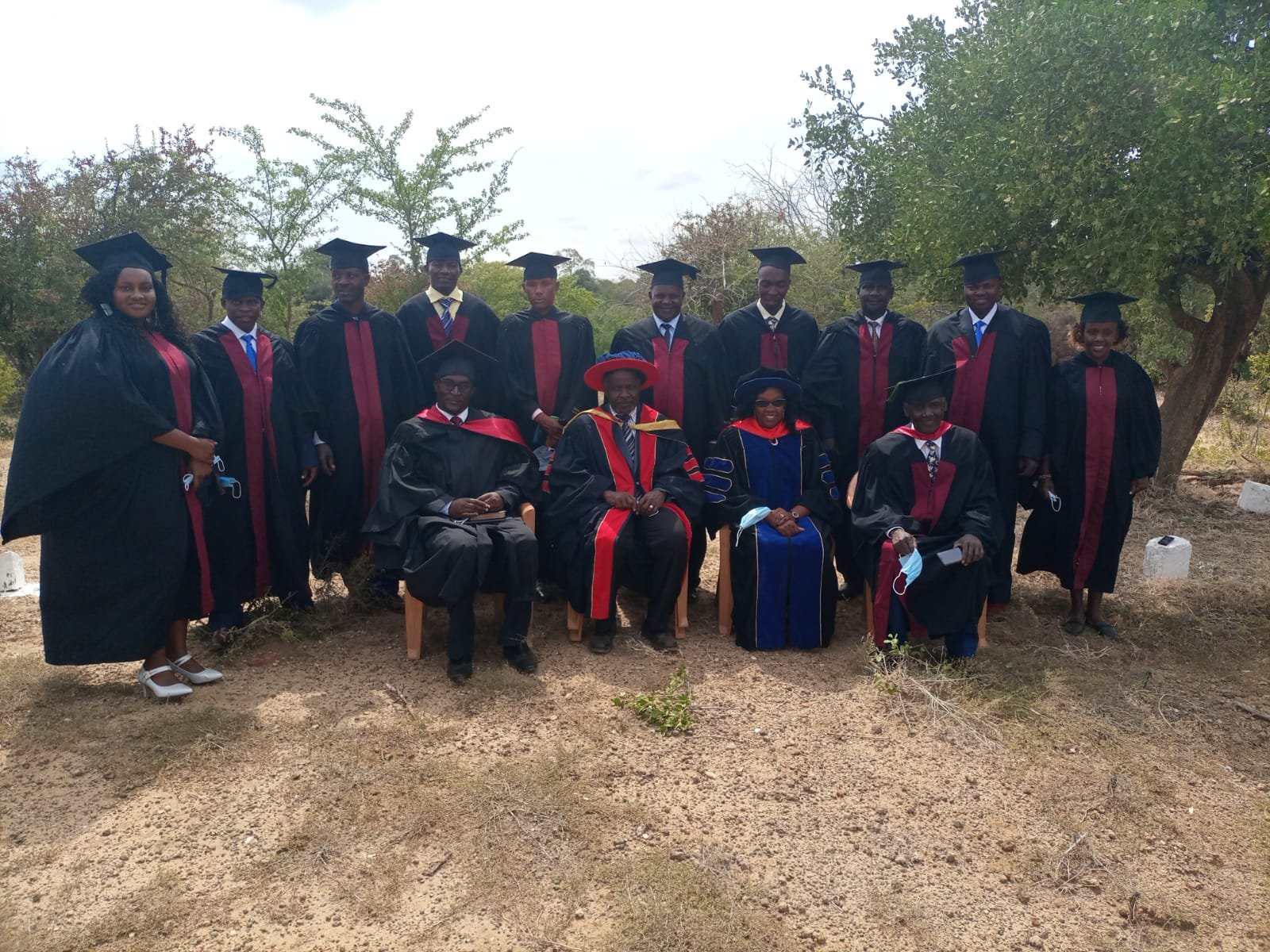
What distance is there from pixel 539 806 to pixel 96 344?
279 centimetres

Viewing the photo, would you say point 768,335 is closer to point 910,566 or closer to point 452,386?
point 910,566

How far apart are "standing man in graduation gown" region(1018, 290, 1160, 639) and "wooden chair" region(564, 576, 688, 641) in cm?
220

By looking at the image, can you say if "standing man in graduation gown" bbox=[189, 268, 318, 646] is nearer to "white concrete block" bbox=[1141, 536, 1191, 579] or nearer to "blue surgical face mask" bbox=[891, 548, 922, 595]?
"blue surgical face mask" bbox=[891, 548, 922, 595]

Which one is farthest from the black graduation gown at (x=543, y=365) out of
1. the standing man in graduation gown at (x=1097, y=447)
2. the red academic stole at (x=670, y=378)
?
the standing man in graduation gown at (x=1097, y=447)

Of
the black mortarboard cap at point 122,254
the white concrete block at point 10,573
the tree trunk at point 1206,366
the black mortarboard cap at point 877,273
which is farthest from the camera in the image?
the tree trunk at point 1206,366

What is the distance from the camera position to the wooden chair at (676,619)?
4906 mm

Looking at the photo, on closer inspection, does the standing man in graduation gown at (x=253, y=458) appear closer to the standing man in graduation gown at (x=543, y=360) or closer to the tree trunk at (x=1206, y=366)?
the standing man in graduation gown at (x=543, y=360)

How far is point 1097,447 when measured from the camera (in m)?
5.03

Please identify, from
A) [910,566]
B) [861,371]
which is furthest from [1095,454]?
[910,566]

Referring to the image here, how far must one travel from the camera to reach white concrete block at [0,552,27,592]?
5.80 metres

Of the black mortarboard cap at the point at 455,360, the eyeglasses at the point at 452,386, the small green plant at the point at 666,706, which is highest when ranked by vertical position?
the black mortarboard cap at the point at 455,360

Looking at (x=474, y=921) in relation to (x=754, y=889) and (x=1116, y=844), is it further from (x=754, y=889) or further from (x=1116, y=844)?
(x=1116, y=844)

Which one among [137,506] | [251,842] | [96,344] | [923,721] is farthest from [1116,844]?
[96,344]

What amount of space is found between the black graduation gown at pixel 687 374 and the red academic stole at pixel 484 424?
0.86m
